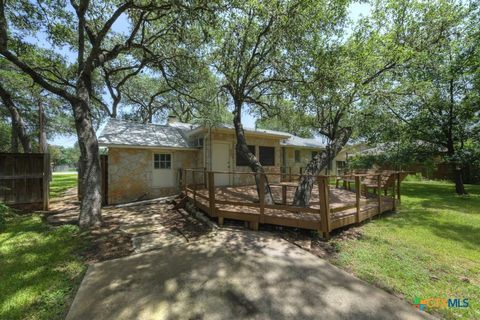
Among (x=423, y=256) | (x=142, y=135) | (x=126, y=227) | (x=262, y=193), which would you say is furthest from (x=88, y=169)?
(x=423, y=256)

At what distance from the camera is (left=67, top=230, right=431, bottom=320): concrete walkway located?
247 cm

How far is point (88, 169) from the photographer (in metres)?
5.81

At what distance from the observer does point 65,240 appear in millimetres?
4672

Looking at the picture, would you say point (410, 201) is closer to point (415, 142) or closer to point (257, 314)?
point (415, 142)

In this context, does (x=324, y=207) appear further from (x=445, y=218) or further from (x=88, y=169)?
(x=88, y=169)

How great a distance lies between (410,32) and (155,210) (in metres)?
11.5

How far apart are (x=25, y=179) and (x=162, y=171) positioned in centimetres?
438

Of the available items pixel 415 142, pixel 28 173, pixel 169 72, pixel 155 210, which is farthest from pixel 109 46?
pixel 415 142

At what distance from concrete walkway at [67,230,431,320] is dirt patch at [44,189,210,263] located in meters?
0.67

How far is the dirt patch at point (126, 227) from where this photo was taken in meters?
4.32

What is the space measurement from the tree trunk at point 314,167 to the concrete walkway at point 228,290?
2.42 meters

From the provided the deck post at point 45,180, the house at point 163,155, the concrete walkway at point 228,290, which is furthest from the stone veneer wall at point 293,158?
the deck post at point 45,180

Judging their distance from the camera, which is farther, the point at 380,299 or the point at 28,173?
the point at 28,173

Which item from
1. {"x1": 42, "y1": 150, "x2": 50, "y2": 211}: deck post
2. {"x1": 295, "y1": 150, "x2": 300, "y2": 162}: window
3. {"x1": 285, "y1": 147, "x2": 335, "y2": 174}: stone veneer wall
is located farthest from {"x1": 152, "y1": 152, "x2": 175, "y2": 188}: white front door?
{"x1": 295, "y1": 150, "x2": 300, "y2": 162}: window
